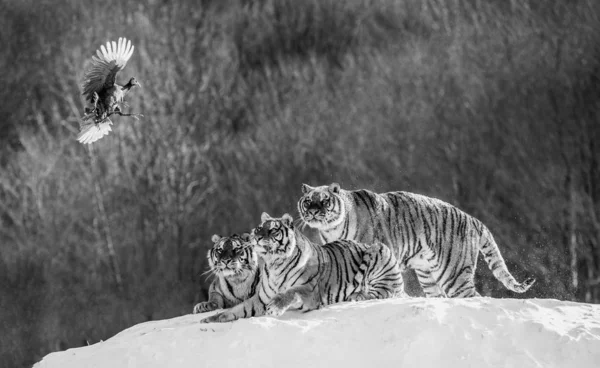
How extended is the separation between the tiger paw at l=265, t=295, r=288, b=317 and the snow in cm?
5

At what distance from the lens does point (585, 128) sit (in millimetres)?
23656

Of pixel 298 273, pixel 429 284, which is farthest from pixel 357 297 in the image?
pixel 429 284

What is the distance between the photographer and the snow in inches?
311

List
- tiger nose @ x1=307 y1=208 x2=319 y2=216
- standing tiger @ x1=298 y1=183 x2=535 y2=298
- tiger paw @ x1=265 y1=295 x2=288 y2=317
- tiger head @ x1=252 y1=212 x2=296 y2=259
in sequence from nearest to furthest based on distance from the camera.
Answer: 1. tiger paw @ x1=265 y1=295 x2=288 y2=317
2. tiger head @ x1=252 y1=212 x2=296 y2=259
3. tiger nose @ x1=307 y1=208 x2=319 y2=216
4. standing tiger @ x1=298 y1=183 x2=535 y2=298

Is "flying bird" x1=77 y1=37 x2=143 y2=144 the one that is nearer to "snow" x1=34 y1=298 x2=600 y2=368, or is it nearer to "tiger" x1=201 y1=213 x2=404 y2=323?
"tiger" x1=201 y1=213 x2=404 y2=323

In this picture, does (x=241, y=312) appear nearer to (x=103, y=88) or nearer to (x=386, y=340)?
(x=386, y=340)

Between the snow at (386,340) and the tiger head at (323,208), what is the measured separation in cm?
178

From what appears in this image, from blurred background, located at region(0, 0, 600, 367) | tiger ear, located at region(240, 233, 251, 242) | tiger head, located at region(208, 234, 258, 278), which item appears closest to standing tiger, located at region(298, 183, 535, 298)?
tiger ear, located at region(240, 233, 251, 242)

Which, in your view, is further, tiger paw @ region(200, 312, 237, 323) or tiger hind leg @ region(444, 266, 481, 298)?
tiger hind leg @ region(444, 266, 481, 298)

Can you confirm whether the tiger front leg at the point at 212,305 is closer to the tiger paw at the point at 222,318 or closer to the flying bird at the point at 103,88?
the tiger paw at the point at 222,318

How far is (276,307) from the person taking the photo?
836 centimetres

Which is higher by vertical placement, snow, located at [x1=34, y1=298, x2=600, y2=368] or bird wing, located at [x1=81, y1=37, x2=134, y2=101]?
bird wing, located at [x1=81, y1=37, x2=134, y2=101]

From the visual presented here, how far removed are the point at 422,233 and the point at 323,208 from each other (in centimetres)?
104

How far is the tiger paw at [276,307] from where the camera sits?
8344mm
